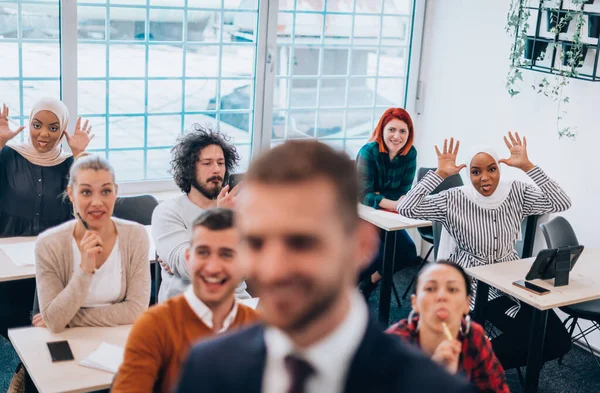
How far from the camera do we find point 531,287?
145 inches

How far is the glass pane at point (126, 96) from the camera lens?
500cm

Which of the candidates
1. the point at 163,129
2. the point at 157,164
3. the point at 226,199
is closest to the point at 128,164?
the point at 157,164

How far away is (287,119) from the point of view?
5703 millimetres

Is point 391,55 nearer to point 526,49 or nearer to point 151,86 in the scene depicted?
point 526,49

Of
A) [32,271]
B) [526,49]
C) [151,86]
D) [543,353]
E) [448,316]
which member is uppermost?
[526,49]

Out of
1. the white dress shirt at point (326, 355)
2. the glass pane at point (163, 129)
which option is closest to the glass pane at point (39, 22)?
the glass pane at point (163, 129)

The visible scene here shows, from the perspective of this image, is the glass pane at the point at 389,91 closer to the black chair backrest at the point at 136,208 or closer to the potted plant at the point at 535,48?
the potted plant at the point at 535,48

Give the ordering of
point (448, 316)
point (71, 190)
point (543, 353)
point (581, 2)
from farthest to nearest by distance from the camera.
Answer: point (581, 2), point (543, 353), point (71, 190), point (448, 316)

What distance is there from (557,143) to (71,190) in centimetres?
316

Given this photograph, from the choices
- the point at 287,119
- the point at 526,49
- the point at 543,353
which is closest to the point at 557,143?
the point at 526,49

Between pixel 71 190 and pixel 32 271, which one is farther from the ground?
pixel 71 190

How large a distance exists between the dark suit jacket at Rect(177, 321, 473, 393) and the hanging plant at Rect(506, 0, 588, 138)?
4.12 metres

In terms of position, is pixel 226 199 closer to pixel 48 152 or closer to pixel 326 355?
pixel 48 152

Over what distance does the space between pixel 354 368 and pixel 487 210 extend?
3.45 meters
